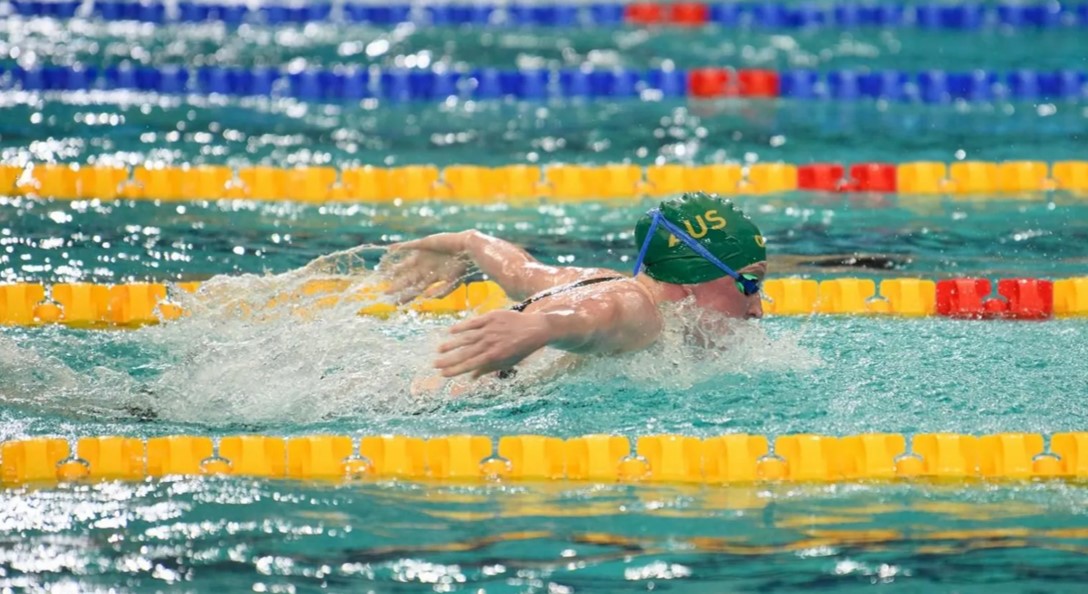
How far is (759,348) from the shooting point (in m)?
4.60

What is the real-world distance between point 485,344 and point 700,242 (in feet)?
3.02

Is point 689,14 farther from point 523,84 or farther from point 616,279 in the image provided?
point 616,279

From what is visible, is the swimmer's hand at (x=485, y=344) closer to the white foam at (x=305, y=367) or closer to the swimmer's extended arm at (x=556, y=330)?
the swimmer's extended arm at (x=556, y=330)

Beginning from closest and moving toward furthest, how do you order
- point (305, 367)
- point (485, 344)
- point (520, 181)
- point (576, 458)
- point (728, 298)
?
point (485, 344), point (576, 458), point (728, 298), point (305, 367), point (520, 181)

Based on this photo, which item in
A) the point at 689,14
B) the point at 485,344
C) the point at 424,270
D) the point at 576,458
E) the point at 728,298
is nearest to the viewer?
the point at 485,344

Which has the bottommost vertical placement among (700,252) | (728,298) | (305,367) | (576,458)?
(576,458)

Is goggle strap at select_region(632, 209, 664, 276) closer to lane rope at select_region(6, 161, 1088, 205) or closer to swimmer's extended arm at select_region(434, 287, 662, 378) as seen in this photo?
swimmer's extended arm at select_region(434, 287, 662, 378)

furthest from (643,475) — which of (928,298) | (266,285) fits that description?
(928,298)

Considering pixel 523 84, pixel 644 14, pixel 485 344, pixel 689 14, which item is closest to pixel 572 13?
pixel 644 14

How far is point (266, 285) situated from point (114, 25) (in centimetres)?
624

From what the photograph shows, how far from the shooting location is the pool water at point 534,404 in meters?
3.64

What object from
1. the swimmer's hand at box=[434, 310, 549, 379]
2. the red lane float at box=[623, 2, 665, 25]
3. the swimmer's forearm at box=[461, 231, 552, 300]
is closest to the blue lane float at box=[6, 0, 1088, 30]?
the red lane float at box=[623, 2, 665, 25]

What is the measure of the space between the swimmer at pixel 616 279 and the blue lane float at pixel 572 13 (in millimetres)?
6358

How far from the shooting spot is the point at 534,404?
4441 millimetres
